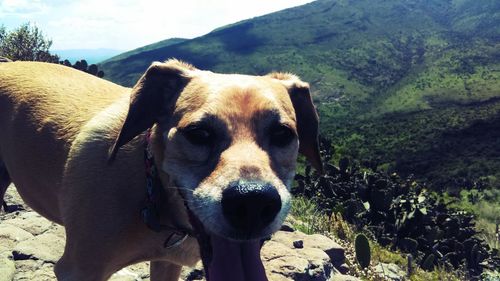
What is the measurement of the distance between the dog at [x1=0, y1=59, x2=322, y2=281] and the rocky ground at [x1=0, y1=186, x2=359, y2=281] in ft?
3.30

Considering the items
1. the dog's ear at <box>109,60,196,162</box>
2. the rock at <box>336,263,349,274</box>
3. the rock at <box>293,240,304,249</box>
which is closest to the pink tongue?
the dog's ear at <box>109,60,196,162</box>

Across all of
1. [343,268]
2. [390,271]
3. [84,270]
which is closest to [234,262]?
[84,270]

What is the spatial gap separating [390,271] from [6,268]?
6.34 metres

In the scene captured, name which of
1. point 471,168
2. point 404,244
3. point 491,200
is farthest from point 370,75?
point 404,244

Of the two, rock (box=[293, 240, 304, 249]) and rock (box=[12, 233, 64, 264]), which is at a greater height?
rock (box=[12, 233, 64, 264])

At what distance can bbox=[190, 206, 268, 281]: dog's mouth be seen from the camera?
3451mm

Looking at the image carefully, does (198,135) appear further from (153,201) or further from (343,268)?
(343,268)

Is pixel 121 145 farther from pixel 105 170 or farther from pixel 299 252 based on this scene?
pixel 299 252

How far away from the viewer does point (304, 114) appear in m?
4.62

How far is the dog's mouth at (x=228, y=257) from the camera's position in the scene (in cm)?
345

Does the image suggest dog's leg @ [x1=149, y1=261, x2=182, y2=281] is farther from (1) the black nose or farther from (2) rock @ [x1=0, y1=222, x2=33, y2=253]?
(1) the black nose

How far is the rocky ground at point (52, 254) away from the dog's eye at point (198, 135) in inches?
101

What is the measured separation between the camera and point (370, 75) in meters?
178

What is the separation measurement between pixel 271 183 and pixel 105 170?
1455mm
